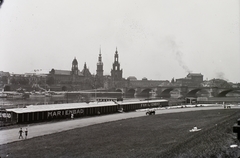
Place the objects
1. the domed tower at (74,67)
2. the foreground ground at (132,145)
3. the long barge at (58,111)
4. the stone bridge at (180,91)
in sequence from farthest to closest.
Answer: the domed tower at (74,67)
the stone bridge at (180,91)
the long barge at (58,111)
the foreground ground at (132,145)

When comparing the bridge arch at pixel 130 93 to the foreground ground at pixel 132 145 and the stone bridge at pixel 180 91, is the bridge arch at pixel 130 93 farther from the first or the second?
the foreground ground at pixel 132 145

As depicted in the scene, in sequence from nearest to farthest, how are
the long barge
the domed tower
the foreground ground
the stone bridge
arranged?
the foreground ground
the long barge
the stone bridge
the domed tower

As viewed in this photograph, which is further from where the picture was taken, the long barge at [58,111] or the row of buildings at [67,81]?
the row of buildings at [67,81]

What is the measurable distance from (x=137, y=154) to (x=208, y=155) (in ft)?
16.6

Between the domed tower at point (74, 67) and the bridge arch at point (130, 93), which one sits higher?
the domed tower at point (74, 67)

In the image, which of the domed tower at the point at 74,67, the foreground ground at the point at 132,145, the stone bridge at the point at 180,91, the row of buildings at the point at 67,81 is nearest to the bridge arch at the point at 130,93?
the stone bridge at the point at 180,91

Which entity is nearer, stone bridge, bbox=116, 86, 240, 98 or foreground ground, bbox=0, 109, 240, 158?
foreground ground, bbox=0, 109, 240, 158

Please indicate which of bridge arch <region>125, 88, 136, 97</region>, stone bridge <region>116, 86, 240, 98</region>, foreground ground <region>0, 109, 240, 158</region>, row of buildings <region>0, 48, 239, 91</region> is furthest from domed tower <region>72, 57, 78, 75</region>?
foreground ground <region>0, 109, 240, 158</region>

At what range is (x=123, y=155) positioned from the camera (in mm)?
16016

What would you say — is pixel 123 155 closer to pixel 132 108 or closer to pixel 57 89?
pixel 132 108

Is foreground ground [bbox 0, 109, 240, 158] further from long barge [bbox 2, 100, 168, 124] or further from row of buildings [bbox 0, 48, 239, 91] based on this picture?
row of buildings [bbox 0, 48, 239, 91]

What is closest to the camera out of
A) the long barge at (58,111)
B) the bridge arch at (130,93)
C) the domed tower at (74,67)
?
the long barge at (58,111)

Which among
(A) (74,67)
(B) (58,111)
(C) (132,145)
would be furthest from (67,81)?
(C) (132,145)

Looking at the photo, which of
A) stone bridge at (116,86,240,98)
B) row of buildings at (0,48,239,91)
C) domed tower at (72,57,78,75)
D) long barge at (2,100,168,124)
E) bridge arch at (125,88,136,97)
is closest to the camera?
long barge at (2,100,168,124)
